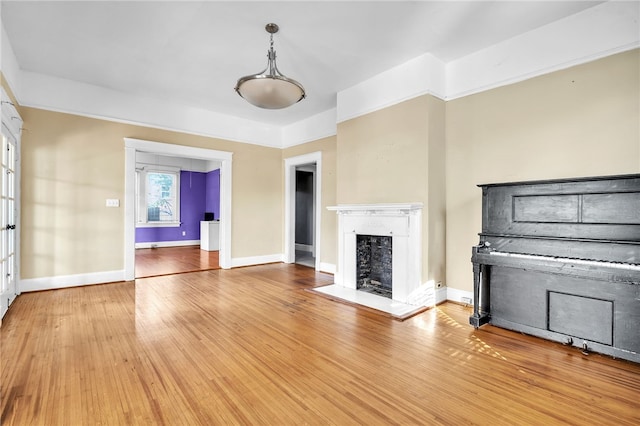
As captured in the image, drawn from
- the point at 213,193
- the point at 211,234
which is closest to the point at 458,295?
the point at 211,234

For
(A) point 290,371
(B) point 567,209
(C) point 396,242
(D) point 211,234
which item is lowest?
(A) point 290,371

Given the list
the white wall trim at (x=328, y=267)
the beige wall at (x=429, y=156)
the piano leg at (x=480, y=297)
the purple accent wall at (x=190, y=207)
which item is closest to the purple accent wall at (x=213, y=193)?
the purple accent wall at (x=190, y=207)

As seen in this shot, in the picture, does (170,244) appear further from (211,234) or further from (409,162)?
(409,162)

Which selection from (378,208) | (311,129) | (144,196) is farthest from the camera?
(144,196)

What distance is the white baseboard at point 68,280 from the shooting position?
4.13m

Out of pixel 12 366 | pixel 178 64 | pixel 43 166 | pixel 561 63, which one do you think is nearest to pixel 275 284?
pixel 12 366

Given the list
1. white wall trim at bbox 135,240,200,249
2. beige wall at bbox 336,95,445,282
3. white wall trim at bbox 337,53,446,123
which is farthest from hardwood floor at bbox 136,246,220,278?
white wall trim at bbox 337,53,446,123

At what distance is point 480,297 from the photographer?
3.07 m

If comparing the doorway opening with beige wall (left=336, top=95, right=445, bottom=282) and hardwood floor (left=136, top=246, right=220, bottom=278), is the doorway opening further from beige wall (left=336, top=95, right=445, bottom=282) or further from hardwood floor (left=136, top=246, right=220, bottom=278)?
beige wall (left=336, top=95, right=445, bottom=282)

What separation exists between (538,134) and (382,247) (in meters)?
2.17

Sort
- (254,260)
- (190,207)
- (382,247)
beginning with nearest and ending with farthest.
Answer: (382,247)
(254,260)
(190,207)

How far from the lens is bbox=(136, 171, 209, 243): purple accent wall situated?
→ 30.7 ft

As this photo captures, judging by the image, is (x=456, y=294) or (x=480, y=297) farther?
(x=456, y=294)

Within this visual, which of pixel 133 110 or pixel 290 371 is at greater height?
pixel 133 110
